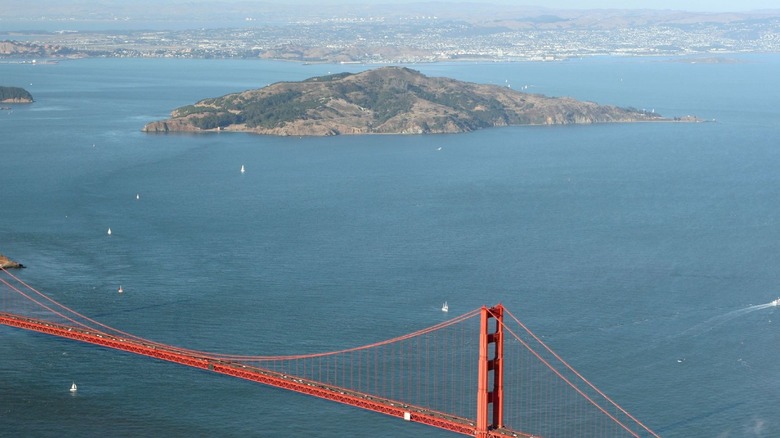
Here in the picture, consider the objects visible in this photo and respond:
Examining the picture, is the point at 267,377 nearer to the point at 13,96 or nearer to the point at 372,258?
the point at 372,258

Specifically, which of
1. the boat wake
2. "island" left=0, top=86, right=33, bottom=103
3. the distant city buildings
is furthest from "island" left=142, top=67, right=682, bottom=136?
the distant city buildings

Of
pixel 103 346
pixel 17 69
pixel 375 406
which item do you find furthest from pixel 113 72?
pixel 375 406

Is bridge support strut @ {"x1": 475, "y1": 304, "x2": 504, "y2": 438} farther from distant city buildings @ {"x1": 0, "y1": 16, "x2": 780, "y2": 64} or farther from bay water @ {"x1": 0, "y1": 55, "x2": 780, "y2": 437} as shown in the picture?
distant city buildings @ {"x1": 0, "y1": 16, "x2": 780, "y2": 64}

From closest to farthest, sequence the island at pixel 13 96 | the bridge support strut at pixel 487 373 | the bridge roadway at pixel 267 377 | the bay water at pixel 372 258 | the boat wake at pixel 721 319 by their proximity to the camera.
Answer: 1. the bridge support strut at pixel 487 373
2. the bridge roadway at pixel 267 377
3. the bay water at pixel 372 258
4. the boat wake at pixel 721 319
5. the island at pixel 13 96

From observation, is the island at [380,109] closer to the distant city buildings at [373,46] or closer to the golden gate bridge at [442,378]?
the golden gate bridge at [442,378]

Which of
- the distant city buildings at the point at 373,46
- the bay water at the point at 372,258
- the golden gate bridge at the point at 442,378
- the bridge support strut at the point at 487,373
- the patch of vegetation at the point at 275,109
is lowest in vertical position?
the distant city buildings at the point at 373,46

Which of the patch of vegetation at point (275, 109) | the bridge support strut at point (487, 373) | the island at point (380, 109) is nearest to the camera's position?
Answer: the bridge support strut at point (487, 373)

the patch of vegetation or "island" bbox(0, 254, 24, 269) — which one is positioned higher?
"island" bbox(0, 254, 24, 269)

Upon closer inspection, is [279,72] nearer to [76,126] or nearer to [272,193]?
[76,126]

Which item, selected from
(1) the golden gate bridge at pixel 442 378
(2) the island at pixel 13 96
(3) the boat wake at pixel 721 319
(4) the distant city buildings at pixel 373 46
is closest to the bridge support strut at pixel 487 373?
(1) the golden gate bridge at pixel 442 378
